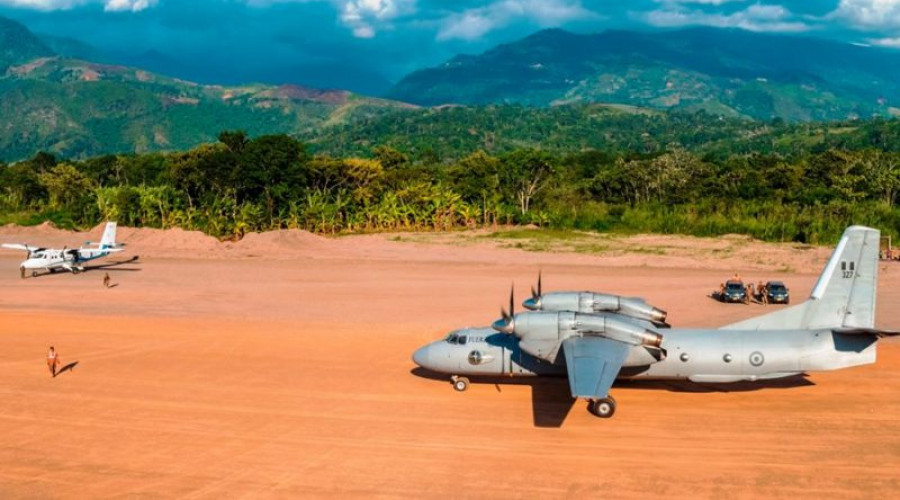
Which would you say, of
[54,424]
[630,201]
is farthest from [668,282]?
[630,201]

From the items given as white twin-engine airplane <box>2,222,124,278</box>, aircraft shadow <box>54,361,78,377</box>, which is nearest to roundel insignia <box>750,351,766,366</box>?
aircraft shadow <box>54,361,78,377</box>

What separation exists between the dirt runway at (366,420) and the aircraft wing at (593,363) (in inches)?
75.7

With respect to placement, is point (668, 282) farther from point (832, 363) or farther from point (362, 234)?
point (362, 234)

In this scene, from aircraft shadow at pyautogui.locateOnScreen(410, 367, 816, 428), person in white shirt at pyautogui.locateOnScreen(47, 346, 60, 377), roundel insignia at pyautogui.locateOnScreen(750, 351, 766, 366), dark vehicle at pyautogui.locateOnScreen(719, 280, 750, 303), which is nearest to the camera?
roundel insignia at pyautogui.locateOnScreen(750, 351, 766, 366)

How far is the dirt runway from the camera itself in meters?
19.4

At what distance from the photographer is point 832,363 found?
78.6 ft

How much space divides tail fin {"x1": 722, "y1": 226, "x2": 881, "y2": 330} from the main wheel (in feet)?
40.0

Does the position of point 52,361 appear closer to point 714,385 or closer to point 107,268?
point 714,385

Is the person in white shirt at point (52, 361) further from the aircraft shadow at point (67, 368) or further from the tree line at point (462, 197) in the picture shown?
the tree line at point (462, 197)

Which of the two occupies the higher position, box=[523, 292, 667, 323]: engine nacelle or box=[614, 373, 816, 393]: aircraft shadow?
box=[523, 292, 667, 323]: engine nacelle

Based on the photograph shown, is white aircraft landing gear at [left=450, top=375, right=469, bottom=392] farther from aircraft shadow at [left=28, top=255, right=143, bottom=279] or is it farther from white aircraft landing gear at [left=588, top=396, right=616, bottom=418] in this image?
aircraft shadow at [left=28, top=255, right=143, bottom=279]

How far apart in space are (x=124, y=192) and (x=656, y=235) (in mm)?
58753

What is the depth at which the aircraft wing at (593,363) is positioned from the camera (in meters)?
20.9

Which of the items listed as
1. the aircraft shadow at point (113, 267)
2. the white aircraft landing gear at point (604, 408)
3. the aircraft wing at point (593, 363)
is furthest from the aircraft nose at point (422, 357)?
the aircraft shadow at point (113, 267)
